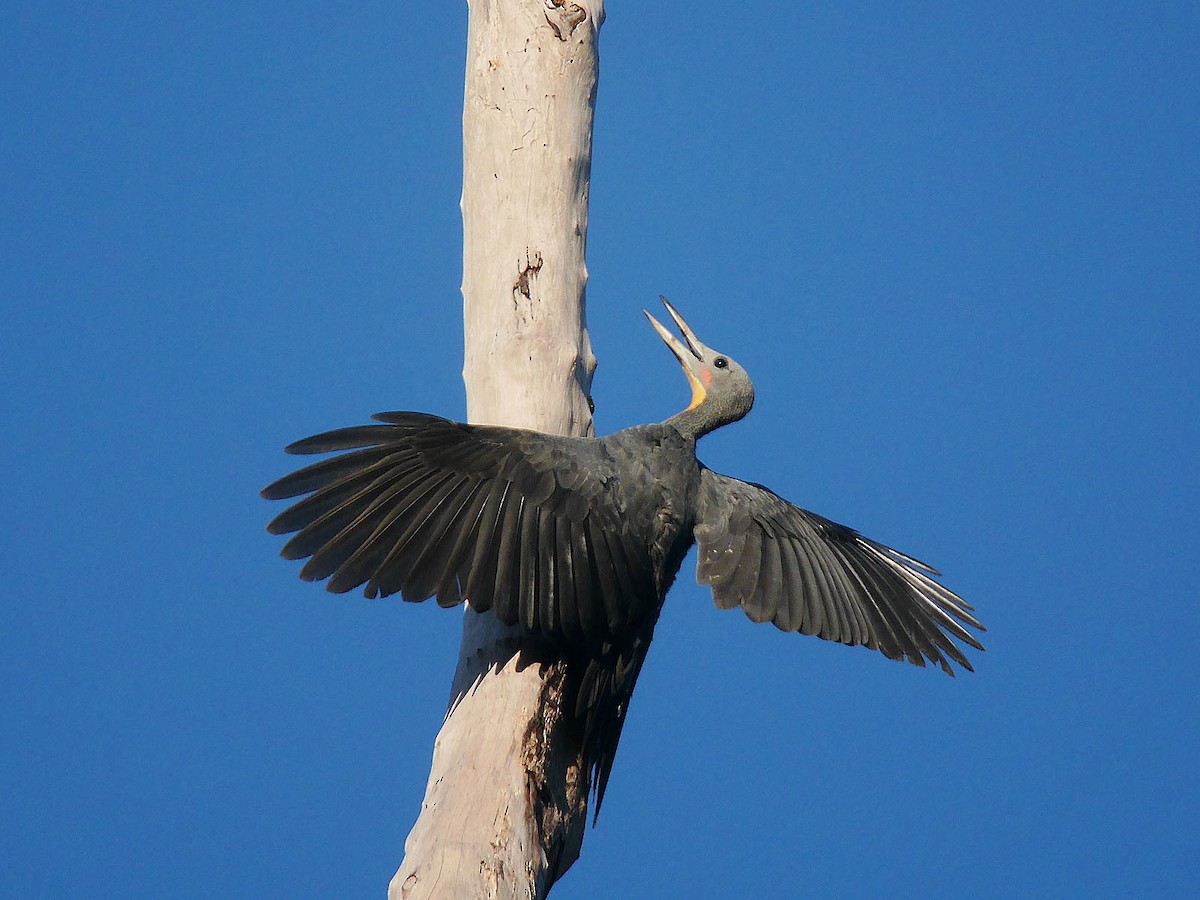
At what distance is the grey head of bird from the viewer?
5.25 meters

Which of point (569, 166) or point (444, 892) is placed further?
point (569, 166)

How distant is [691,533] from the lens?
16.0ft

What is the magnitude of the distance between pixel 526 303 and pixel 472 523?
111 centimetres

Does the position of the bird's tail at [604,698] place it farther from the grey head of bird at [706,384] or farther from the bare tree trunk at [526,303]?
the grey head of bird at [706,384]

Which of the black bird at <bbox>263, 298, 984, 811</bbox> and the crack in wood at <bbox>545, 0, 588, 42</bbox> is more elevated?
the crack in wood at <bbox>545, 0, 588, 42</bbox>

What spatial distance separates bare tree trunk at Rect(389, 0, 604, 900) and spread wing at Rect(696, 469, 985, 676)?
730 millimetres

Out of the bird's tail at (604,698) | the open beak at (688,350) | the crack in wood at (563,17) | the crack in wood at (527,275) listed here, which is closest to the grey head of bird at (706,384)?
the open beak at (688,350)

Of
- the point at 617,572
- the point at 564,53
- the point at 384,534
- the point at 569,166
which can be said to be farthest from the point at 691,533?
the point at 564,53

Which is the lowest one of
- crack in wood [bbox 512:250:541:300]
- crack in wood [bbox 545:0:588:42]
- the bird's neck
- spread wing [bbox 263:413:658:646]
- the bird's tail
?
the bird's tail

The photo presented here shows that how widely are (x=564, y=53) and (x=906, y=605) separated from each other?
277 centimetres

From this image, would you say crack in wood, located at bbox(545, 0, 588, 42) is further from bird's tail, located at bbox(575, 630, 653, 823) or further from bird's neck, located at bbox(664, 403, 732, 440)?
bird's tail, located at bbox(575, 630, 653, 823)

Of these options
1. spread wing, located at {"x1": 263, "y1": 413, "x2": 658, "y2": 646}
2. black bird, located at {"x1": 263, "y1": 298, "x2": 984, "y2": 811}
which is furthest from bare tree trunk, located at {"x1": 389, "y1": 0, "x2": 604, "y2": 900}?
spread wing, located at {"x1": 263, "y1": 413, "x2": 658, "y2": 646}

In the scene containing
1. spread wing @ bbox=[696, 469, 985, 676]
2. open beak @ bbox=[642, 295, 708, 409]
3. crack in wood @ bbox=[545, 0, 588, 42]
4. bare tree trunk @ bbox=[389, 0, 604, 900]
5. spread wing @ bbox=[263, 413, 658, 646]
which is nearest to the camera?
spread wing @ bbox=[263, 413, 658, 646]

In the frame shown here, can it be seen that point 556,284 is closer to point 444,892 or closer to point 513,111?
point 513,111
